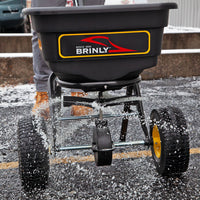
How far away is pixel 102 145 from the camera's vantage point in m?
1.48

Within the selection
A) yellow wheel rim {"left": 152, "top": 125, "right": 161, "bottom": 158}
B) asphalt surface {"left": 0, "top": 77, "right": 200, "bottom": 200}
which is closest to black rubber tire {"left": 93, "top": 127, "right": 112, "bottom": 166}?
asphalt surface {"left": 0, "top": 77, "right": 200, "bottom": 200}

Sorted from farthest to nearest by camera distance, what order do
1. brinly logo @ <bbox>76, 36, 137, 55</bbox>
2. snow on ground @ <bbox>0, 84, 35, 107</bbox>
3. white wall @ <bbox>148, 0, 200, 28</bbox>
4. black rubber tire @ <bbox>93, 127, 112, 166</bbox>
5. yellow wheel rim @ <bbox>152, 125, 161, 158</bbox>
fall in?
white wall @ <bbox>148, 0, 200, 28</bbox>, snow on ground @ <bbox>0, 84, 35, 107</bbox>, yellow wheel rim @ <bbox>152, 125, 161, 158</bbox>, black rubber tire @ <bbox>93, 127, 112, 166</bbox>, brinly logo @ <bbox>76, 36, 137, 55</bbox>

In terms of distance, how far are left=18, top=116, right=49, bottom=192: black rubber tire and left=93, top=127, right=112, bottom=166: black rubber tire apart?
0.26m

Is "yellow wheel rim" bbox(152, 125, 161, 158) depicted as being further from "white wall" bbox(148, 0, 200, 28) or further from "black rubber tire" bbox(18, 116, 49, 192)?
"white wall" bbox(148, 0, 200, 28)

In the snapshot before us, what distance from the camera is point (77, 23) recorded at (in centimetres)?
130

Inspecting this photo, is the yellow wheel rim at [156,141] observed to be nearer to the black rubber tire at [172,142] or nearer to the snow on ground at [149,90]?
the black rubber tire at [172,142]

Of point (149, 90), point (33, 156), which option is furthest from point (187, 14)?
point (33, 156)

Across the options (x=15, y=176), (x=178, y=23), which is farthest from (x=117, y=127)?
(x=178, y=23)

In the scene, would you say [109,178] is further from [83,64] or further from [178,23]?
[178,23]

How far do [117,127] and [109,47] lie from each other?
1.22m

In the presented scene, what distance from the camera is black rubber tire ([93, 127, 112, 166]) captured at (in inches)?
58.2

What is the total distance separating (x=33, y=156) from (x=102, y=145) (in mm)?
341

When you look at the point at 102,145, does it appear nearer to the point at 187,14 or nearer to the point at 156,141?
the point at 156,141

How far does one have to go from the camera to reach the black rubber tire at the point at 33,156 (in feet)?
4.92
